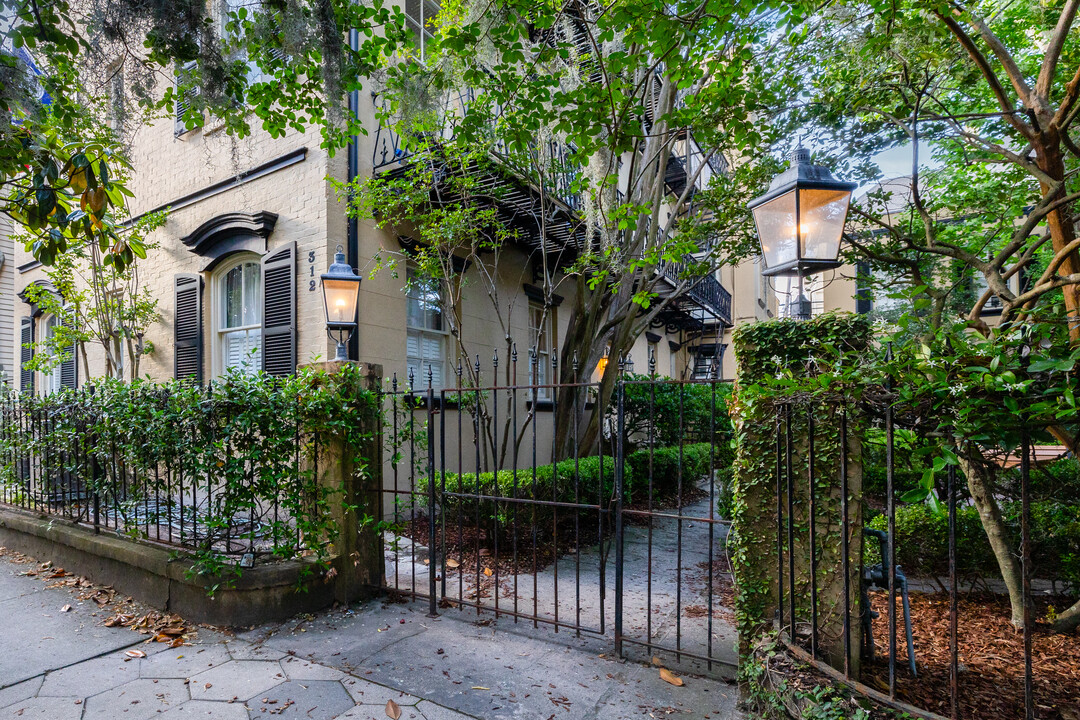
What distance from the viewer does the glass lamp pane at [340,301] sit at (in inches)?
214

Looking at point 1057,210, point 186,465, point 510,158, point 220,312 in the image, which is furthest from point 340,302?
point 1057,210

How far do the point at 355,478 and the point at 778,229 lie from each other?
3.70 m

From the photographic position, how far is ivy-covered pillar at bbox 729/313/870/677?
2.81 meters

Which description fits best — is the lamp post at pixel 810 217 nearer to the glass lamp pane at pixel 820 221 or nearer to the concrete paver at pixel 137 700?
the glass lamp pane at pixel 820 221

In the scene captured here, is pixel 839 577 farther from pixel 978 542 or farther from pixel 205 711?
pixel 205 711

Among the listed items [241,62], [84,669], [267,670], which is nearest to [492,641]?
[267,670]

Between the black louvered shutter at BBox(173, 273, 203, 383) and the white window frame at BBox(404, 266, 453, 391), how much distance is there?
3128 mm

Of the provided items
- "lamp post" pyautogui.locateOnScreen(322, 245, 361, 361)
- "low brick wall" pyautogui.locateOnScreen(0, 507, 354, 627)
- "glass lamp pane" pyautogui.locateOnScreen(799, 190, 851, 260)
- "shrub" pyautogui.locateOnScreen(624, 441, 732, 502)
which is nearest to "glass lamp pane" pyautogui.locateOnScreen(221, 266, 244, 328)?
"low brick wall" pyautogui.locateOnScreen(0, 507, 354, 627)

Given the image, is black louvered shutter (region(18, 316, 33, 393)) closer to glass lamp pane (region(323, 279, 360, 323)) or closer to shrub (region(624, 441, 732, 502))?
glass lamp pane (region(323, 279, 360, 323))

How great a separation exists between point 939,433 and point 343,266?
16.5 ft

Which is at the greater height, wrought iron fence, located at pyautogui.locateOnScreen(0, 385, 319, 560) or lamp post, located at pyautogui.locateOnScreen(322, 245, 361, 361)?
lamp post, located at pyautogui.locateOnScreen(322, 245, 361, 361)

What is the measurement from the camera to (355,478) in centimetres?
480

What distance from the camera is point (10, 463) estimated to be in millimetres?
6402

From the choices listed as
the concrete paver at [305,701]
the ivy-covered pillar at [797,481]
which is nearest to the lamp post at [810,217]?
the ivy-covered pillar at [797,481]
